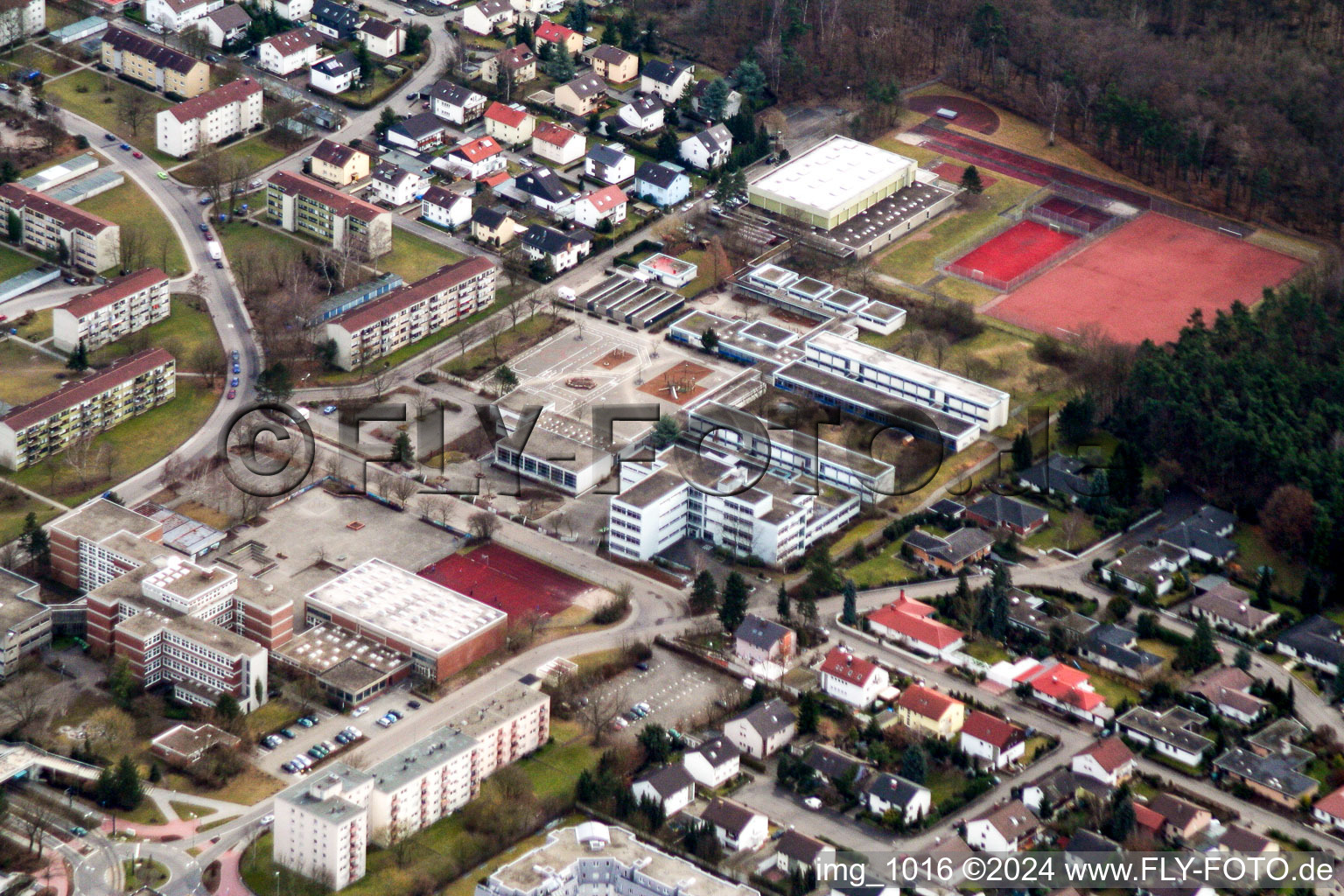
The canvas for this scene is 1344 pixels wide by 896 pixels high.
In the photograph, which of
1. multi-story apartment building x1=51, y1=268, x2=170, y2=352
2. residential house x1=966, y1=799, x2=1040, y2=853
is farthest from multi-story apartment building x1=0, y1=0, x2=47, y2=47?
residential house x1=966, y1=799, x2=1040, y2=853

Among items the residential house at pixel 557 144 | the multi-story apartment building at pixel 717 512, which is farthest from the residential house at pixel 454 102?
the multi-story apartment building at pixel 717 512

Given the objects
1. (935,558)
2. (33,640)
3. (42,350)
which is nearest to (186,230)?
(42,350)

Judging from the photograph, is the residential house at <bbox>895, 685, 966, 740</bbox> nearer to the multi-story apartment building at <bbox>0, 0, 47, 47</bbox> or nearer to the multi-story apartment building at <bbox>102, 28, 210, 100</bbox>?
the multi-story apartment building at <bbox>102, 28, 210, 100</bbox>

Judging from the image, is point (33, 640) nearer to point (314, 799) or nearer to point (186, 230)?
point (314, 799)

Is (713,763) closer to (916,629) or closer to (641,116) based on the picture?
(916,629)

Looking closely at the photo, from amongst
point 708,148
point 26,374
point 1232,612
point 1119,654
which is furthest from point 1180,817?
point 708,148

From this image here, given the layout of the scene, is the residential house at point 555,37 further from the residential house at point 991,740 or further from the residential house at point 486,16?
the residential house at point 991,740

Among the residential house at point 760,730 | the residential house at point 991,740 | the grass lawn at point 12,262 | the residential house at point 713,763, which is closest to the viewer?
the residential house at point 713,763
